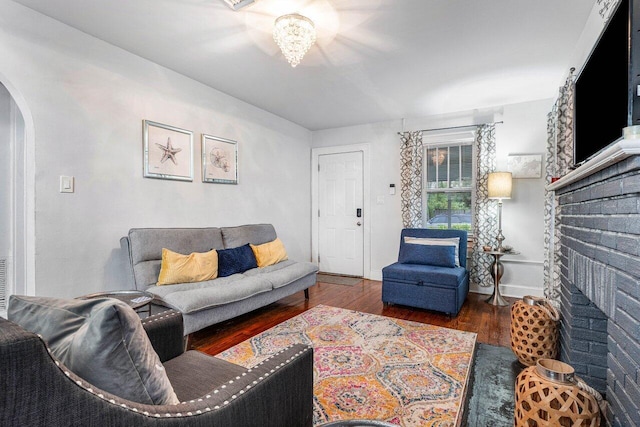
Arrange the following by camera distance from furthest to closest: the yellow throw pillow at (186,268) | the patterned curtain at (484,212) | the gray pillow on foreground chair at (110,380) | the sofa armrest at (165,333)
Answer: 1. the patterned curtain at (484,212)
2. the yellow throw pillow at (186,268)
3. the sofa armrest at (165,333)
4. the gray pillow on foreground chair at (110,380)

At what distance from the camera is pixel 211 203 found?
3686 mm

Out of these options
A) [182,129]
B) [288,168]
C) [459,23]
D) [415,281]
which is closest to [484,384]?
[415,281]

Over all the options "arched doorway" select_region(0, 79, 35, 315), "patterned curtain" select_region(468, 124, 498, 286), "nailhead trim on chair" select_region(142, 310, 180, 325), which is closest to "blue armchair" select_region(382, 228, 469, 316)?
"patterned curtain" select_region(468, 124, 498, 286)

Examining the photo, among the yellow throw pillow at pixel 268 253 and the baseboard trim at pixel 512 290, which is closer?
the yellow throw pillow at pixel 268 253

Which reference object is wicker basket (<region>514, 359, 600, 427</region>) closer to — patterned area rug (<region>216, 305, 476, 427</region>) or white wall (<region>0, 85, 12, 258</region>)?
patterned area rug (<region>216, 305, 476, 427</region>)

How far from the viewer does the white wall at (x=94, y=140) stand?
7.50ft

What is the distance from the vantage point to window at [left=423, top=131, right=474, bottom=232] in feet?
14.4

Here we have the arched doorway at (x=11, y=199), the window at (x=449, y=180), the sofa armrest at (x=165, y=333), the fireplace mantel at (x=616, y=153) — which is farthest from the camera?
the window at (x=449, y=180)

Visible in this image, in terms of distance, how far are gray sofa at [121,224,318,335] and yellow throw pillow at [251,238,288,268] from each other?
4.9 inches

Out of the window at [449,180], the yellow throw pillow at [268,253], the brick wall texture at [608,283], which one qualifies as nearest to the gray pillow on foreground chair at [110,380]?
the brick wall texture at [608,283]

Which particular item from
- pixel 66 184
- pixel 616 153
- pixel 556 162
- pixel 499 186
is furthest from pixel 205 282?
pixel 556 162

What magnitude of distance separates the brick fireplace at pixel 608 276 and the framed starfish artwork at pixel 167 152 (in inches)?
127

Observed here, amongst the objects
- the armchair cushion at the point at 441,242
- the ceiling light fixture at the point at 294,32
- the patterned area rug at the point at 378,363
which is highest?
the ceiling light fixture at the point at 294,32

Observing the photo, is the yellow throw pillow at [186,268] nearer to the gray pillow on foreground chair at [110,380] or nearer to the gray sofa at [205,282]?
the gray sofa at [205,282]
